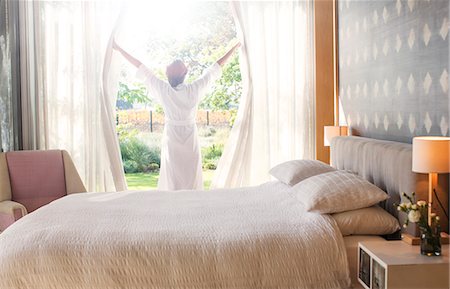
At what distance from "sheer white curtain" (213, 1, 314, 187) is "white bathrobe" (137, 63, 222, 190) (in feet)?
1.13

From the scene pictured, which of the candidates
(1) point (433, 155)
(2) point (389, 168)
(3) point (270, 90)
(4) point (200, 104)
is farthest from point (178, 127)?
(4) point (200, 104)

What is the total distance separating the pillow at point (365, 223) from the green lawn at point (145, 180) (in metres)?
5.58

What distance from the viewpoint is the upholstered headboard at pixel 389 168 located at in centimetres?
263

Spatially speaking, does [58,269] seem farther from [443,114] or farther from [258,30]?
[258,30]

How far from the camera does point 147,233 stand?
2.50 m

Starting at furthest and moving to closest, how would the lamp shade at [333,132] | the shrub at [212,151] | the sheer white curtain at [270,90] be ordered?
the shrub at [212,151] → the sheer white curtain at [270,90] → the lamp shade at [333,132]

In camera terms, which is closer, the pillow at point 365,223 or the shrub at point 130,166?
the pillow at point 365,223

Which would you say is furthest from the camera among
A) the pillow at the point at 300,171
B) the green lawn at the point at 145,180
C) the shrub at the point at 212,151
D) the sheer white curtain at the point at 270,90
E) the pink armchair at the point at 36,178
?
the shrub at the point at 212,151

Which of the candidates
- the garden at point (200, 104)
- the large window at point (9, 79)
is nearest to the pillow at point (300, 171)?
the large window at point (9, 79)

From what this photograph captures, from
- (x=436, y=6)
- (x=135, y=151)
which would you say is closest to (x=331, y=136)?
(x=436, y=6)

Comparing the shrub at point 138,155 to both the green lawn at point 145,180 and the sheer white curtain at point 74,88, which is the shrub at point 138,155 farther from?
the sheer white curtain at point 74,88

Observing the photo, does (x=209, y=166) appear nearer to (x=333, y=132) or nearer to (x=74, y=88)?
(x=74, y=88)

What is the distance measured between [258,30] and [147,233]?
10.2 feet

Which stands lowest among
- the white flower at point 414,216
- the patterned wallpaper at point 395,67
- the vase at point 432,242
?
the vase at point 432,242
